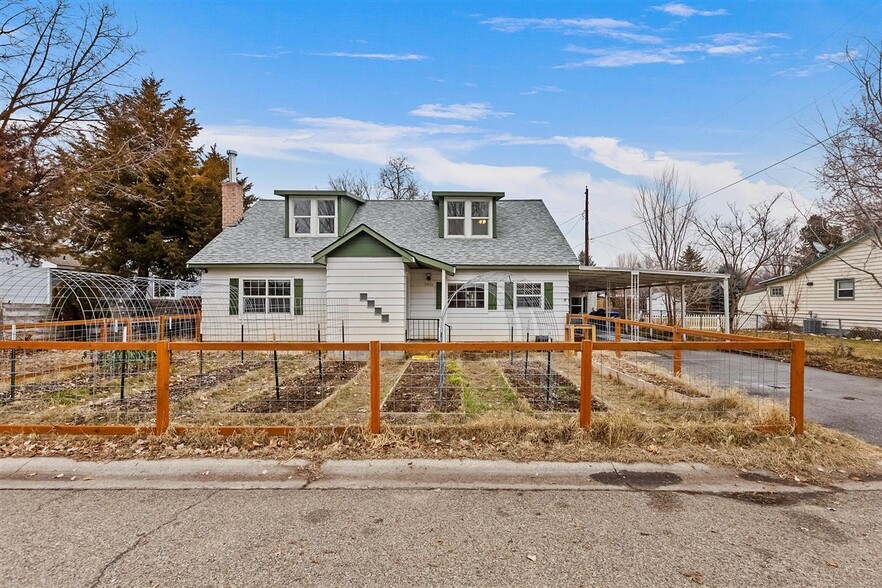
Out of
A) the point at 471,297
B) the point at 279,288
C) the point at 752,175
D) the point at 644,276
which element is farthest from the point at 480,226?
the point at 752,175

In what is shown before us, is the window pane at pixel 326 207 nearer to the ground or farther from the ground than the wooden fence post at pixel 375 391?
farther from the ground

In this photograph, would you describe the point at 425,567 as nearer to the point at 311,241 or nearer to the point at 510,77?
the point at 311,241

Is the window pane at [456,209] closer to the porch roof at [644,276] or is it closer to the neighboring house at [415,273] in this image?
the neighboring house at [415,273]

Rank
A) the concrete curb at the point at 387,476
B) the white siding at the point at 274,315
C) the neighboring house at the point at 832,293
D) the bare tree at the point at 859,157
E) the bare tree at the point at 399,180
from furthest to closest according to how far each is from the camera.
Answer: the bare tree at the point at 399,180 < the neighboring house at the point at 832,293 < the white siding at the point at 274,315 < the bare tree at the point at 859,157 < the concrete curb at the point at 387,476

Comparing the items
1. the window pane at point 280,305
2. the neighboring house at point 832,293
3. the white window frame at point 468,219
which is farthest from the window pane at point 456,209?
the neighboring house at point 832,293

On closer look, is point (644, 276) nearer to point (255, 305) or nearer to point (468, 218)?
point (468, 218)

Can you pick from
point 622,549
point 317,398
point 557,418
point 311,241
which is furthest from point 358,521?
point 311,241

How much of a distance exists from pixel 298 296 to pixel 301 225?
2.93 meters

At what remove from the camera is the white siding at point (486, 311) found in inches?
522

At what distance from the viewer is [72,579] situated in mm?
2254

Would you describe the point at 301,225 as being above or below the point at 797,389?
→ above

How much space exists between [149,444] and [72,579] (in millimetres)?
2059

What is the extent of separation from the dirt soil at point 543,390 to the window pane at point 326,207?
917 centimetres

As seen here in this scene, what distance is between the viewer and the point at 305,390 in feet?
20.2
